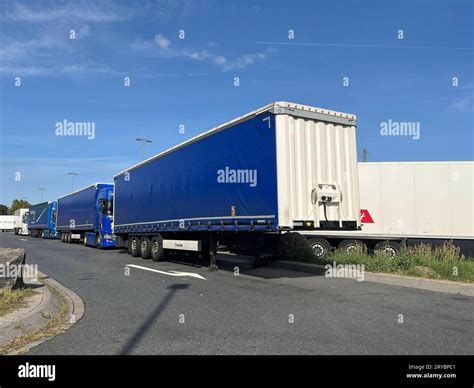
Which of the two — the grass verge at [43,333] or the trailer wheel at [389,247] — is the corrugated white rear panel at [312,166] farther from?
the trailer wheel at [389,247]

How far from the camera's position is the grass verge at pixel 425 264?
1020 cm

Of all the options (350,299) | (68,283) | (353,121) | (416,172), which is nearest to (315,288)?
(350,299)

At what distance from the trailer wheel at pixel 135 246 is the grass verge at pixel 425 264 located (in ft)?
31.2

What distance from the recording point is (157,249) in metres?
17.2

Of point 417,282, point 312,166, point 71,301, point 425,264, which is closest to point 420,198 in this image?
point 425,264

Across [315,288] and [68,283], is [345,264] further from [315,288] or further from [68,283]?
[68,283]

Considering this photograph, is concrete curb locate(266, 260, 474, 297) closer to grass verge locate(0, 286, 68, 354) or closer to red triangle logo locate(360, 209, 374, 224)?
red triangle logo locate(360, 209, 374, 224)

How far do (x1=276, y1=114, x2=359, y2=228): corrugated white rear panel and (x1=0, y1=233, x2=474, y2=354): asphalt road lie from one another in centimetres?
182

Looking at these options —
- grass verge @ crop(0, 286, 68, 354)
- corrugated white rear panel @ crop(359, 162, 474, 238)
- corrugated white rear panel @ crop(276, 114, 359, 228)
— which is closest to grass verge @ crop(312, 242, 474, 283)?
corrugated white rear panel @ crop(276, 114, 359, 228)

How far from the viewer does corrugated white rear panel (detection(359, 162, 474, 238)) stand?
1529cm

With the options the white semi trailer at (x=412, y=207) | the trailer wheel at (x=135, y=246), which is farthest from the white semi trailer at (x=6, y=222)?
the white semi trailer at (x=412, y=207)

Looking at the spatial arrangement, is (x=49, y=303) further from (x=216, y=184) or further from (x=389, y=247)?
(x=389, y=247)

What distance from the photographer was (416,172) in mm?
16109

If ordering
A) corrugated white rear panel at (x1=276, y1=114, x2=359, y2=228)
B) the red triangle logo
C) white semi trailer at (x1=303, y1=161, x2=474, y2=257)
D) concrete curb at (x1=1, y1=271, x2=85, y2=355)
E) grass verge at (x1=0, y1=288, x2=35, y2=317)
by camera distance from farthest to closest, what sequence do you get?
the red triangle logo < white semi trailer at (x1=303, y1=161, x2=474, y2=257) < corrugated white rear panel at (x1=276, y1=114, x2=359, y2=228) < grass verge at (x1=0, y1=288, x2=35, y2=317) < concrete curb at (x1=1, y1=271, x2=85, y2=355)
